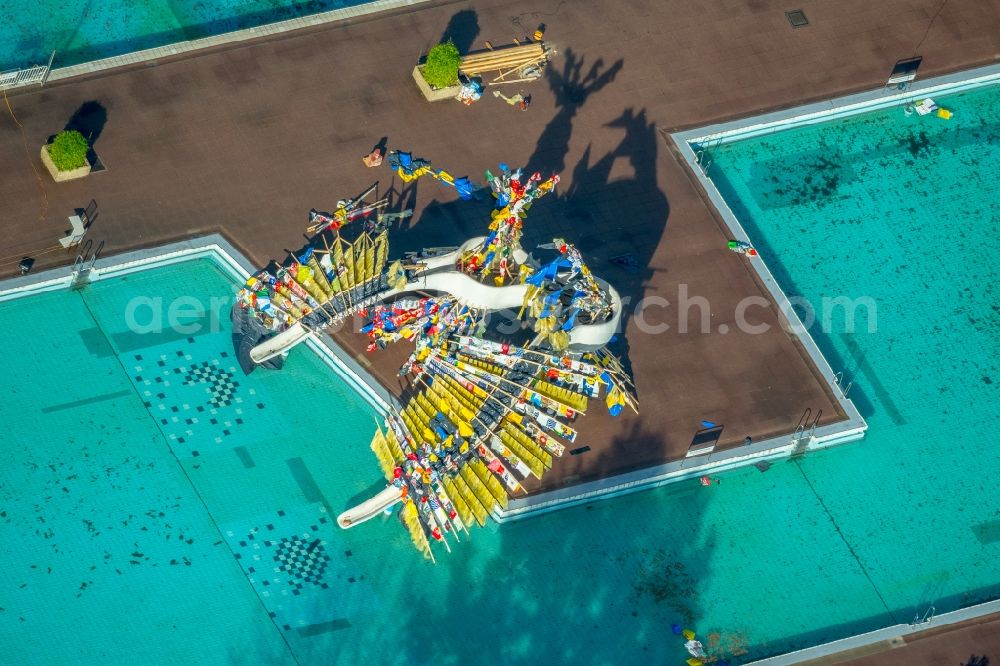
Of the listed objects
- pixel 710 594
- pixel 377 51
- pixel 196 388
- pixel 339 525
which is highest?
pixel 377 51

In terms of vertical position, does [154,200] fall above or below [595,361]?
above

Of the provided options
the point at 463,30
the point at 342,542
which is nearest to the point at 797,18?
the point at 463,30

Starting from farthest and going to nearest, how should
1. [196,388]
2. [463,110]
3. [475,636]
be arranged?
[463,110], [196,388], [475,636]

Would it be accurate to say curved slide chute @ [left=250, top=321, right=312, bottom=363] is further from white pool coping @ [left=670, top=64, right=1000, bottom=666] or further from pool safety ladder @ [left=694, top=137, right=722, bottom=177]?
pool safety ladder @ [left=694, top=137, right=722, bottom=177]

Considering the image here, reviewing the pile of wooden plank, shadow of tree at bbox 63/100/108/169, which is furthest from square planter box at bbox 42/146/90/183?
the pile of wooden plank

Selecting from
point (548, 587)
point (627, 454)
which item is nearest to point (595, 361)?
point (627, 454)

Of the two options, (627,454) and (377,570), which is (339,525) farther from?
(627,454)

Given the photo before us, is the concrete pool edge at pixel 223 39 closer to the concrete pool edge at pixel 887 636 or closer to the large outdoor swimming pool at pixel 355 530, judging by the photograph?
the large outdoor swimming pool at pixel 355 530
